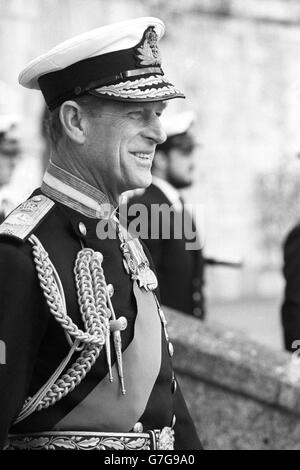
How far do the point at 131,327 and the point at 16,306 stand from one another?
411 millimetres

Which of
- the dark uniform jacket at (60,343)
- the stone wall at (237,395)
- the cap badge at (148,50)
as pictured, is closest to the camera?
the dark uniform jacket at (60,343)

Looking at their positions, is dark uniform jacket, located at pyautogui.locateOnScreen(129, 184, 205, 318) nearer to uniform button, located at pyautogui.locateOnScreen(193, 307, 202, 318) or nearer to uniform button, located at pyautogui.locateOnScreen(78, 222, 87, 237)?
uniform button, located at pyautogui.locateOnScreen(193, 307, 202, 318)

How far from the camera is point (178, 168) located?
23.8 feet

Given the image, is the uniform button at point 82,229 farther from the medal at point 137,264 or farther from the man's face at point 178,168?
the man's face at point 178,168

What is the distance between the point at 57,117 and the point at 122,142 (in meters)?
0.21

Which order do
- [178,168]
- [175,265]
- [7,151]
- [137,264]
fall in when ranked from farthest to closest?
[178,168] → [7,151] → [175,265] → [137,264]

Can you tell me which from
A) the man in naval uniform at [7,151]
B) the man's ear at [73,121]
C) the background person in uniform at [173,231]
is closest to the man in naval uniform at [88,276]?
the man's ear at [73,121]

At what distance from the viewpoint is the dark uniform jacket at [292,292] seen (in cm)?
572

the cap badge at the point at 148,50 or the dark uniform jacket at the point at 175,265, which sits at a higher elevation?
the cap badge at the point at 148,50

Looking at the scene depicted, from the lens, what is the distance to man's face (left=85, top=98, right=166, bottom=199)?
3.05m

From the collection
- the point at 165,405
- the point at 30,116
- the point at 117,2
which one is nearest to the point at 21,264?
the point at 165,405

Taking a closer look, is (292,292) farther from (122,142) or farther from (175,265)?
(122,142)

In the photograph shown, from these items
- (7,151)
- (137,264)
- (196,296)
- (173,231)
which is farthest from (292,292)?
(137,264)

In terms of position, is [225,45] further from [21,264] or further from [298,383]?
[21,264]
